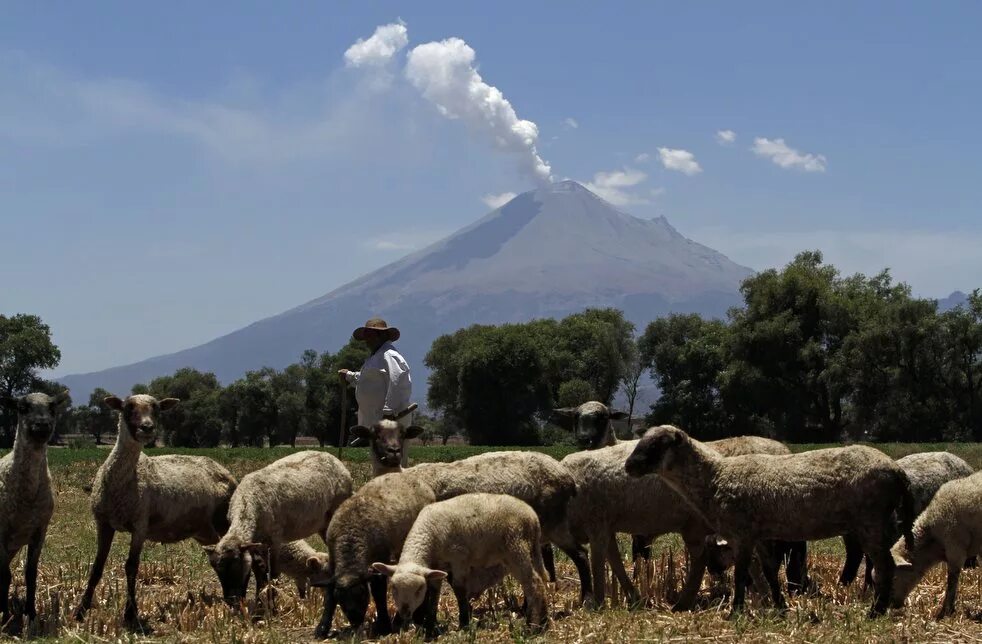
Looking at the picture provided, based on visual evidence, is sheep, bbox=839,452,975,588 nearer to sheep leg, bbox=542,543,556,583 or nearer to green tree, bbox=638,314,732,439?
sheep leg, bbox=542,543,556,583

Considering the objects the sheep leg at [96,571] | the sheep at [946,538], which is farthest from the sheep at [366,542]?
the sheep at [946,538]

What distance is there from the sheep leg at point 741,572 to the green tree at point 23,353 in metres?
94.8

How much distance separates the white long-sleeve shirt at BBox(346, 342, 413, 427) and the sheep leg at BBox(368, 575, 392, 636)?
5.30 m

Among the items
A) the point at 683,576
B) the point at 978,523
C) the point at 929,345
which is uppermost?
the point at 929,345

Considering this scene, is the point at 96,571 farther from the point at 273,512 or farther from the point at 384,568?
the point at 384,568

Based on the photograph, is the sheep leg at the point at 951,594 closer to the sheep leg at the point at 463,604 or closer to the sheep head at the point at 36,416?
the sheep leg at the point at 463,604

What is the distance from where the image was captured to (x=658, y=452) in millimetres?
12305

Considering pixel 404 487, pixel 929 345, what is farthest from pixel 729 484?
pixel 929 345

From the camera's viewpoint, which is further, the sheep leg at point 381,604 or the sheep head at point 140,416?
the sheep head at point 140,416

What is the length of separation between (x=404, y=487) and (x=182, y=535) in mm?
4179

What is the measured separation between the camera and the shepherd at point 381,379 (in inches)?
639

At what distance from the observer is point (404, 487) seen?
485 inches

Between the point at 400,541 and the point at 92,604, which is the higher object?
the point at 400,541

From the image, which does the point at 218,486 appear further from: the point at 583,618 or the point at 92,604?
the point at 583,618
